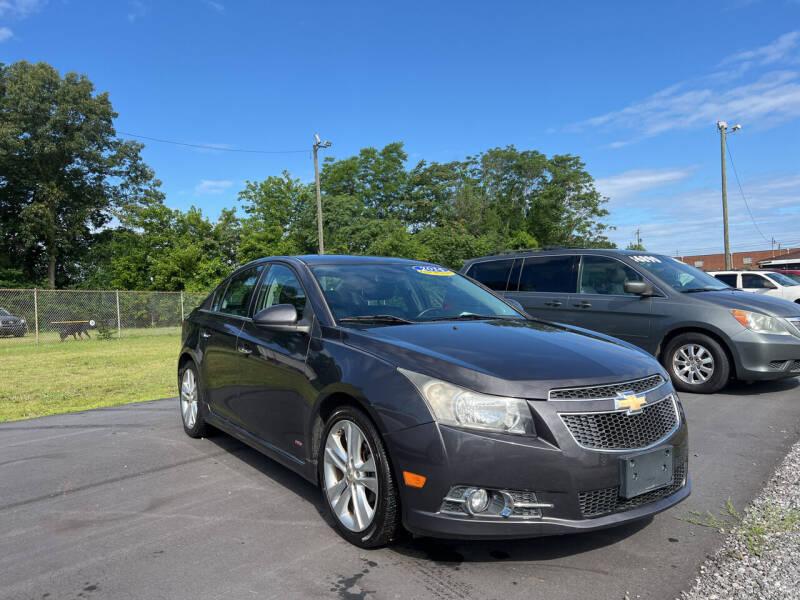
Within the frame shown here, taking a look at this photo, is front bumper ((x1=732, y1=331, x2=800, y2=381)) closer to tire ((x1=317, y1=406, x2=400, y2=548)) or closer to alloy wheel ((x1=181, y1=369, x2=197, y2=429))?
tire ((x1=317, y1=406, x2=400, y2=548))

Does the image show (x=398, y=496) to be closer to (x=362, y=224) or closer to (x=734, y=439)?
(x=734, y=439)

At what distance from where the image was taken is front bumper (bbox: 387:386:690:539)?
2447 mm

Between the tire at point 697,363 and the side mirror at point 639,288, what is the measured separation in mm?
678

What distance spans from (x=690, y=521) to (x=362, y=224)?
3645 centimetres

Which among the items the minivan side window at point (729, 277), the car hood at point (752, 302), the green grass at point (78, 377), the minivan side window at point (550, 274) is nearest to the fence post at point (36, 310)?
the green grass at point (78, 377)

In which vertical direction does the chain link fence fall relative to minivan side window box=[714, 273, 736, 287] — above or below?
below

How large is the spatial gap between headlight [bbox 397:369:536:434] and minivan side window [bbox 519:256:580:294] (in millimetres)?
6033

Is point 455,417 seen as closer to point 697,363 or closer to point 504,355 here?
point 504,355

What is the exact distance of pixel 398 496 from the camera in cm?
268

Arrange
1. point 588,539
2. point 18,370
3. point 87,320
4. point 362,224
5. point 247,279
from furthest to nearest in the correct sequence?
point 362,224 < point 87,320 < point 18,370 < point 247,279 < point 588,539

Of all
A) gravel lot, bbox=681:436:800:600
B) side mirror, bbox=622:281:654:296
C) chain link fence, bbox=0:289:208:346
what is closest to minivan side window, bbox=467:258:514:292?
side mirror, bbox=622:281:654:296

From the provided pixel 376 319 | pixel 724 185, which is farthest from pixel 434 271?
pixel 724 185

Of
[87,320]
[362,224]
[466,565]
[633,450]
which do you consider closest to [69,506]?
[466,565]

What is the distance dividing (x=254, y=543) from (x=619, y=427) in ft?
6.44
